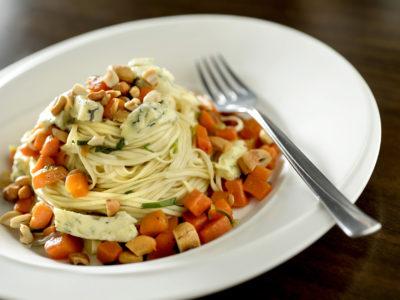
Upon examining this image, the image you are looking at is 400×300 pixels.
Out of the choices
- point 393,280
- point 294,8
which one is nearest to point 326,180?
point 393,280

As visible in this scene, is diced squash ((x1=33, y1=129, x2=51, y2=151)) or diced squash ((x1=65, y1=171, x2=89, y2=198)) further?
diced squash ((x1=33, y1=129, x2=51, y2=151))

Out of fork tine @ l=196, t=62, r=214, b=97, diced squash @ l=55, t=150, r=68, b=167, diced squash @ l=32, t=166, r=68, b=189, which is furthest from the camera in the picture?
fork tine @ l=196, t=62, r=214, b=97

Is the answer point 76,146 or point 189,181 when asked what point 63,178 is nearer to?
point 76,146

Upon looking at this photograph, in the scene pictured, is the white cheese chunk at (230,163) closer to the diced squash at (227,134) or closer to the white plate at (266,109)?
the diced squash at (227,134)

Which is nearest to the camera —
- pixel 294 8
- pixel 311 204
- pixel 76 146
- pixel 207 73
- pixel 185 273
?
pixel 185 273

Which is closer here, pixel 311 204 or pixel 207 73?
pixel 311 204

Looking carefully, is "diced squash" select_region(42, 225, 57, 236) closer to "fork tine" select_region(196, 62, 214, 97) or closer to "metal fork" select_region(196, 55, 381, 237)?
"metal fork" select_region(196, 55, 381, 237)

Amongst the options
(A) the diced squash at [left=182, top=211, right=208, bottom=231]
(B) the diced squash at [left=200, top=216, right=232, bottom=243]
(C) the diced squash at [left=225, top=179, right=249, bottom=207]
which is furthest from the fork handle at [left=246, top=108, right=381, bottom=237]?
(A) the diced squash at [left=182, top=211, right=208, bottom=231]

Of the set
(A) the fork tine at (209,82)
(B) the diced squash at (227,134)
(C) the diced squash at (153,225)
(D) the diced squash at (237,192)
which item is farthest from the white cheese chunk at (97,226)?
(A) the fork tine at (209,82)
